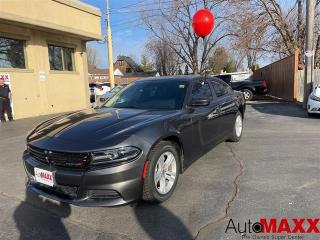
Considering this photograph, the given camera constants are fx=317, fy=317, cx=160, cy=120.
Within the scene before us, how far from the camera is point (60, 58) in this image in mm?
15266

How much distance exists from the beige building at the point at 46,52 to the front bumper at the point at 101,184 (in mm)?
9972

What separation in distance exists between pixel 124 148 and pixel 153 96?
1.77 meters

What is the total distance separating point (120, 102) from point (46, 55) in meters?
10.4

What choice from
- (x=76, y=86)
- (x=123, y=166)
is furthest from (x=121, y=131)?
(x=76, y=86)

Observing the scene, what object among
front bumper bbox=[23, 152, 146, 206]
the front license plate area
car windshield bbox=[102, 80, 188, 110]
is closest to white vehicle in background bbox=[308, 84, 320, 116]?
car windshield bbox=[102, 80, 188, 110]

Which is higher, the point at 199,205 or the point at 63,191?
the point at 63,191

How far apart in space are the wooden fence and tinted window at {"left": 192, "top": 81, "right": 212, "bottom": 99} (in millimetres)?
12088

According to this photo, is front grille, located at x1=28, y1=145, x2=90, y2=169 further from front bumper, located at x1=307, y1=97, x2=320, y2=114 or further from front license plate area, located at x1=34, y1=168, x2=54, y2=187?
front bumper, located at x1=307, y1=97, x2=320, y2=114

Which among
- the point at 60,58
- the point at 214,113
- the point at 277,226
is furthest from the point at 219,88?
the point at 60,58

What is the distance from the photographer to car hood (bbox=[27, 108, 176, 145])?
11.3ft

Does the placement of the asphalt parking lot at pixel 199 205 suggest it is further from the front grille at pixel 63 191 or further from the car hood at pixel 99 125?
the car hood at pixel 99 125

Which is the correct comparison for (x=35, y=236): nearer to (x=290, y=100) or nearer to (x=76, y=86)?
(x=76, y=86)

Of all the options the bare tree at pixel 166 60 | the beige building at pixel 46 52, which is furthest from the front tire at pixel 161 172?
the bare tree at pixel 166 60

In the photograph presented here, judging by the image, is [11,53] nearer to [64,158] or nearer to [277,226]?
[64,158]
